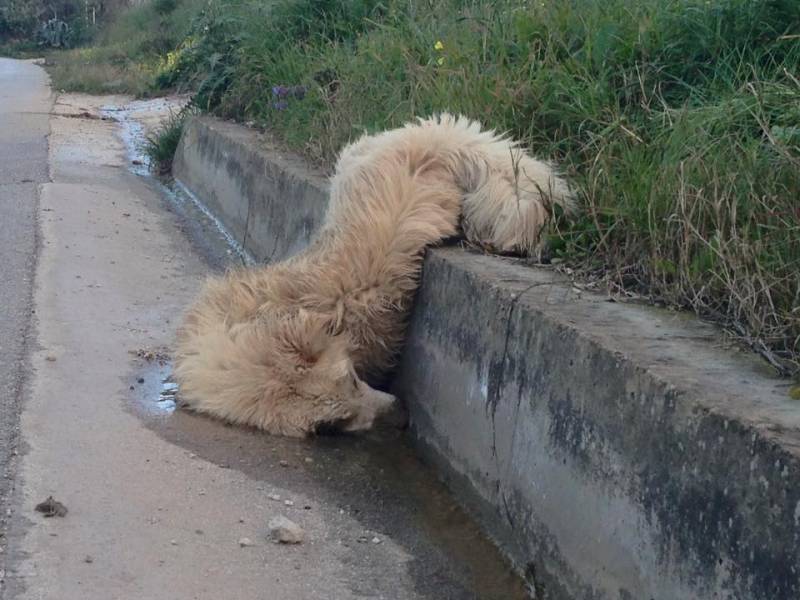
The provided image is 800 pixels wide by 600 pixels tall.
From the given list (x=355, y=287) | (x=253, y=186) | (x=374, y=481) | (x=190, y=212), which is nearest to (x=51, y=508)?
(x=374, y=481)

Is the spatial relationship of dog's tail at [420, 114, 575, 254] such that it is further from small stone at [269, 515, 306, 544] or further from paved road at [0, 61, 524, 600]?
small stone at [269, 515, 306, 544]

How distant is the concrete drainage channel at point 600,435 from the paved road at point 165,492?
0.23 m

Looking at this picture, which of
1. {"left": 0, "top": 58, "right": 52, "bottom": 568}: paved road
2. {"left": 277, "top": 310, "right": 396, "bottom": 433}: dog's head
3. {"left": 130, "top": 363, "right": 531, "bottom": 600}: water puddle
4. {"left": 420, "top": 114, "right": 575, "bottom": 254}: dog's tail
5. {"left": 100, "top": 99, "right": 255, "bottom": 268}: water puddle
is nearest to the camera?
{"left": 130, "top": 363, "right": 531, "bottom": 600}: water puddle

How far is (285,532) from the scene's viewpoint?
12.4ft

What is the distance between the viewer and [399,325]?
476 cm

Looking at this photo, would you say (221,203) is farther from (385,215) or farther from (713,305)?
(713,305)

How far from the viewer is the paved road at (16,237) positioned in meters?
4.69

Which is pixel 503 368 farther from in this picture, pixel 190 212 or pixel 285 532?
pixel 190 212

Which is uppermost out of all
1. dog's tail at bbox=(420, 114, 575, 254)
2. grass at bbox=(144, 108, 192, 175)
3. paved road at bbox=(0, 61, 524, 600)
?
dog's tail at bbox=(420, 114, 575, 254)

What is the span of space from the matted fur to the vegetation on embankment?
A: 29cm

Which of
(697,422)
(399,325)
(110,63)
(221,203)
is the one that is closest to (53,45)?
(110,63)

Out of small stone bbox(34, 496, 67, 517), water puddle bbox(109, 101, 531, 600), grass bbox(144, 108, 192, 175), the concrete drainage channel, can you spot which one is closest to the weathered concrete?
grass bbox(144, 108, 192, 175)

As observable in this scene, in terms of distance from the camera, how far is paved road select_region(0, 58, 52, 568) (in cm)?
469

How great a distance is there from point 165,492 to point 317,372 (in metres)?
0.71
